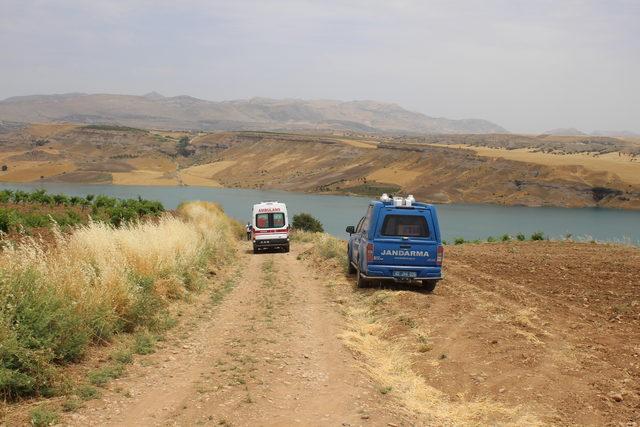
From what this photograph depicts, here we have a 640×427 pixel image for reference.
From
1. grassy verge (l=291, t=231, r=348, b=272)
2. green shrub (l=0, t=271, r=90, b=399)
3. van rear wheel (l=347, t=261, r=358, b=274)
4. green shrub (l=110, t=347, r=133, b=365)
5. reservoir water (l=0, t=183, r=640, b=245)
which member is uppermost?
green shrub (l=0, t=271, r=90, b=399)

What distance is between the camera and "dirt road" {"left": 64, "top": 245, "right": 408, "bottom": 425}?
19.3ft

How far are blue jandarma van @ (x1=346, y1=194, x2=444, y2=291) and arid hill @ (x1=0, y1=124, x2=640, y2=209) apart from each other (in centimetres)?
10147

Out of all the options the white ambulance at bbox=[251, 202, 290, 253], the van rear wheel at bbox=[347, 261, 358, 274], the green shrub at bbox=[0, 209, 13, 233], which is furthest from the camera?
the white ambulance at bbox=[251, 202, 290, 253]

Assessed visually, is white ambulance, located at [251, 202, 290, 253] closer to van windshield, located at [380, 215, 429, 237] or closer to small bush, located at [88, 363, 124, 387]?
van windshield, located at [380, 215, 429, 237]

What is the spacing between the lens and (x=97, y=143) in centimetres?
18988

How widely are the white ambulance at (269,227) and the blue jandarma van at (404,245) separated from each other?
51.8 feet

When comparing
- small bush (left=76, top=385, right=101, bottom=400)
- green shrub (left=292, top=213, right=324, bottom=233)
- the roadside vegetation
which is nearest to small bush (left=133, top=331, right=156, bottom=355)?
small bush (left=76, top=385, right=101, bottom=400)

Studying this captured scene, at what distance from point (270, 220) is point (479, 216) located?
6799 centimetres

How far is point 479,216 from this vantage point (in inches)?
3649

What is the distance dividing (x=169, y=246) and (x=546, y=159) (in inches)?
5008

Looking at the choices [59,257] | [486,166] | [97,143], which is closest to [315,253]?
[59,257]

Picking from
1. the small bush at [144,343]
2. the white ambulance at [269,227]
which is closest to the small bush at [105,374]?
the small bush at [144,343]

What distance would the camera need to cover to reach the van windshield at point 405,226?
46.7ft

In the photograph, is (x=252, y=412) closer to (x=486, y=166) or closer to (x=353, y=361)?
(x=353, y=361)
